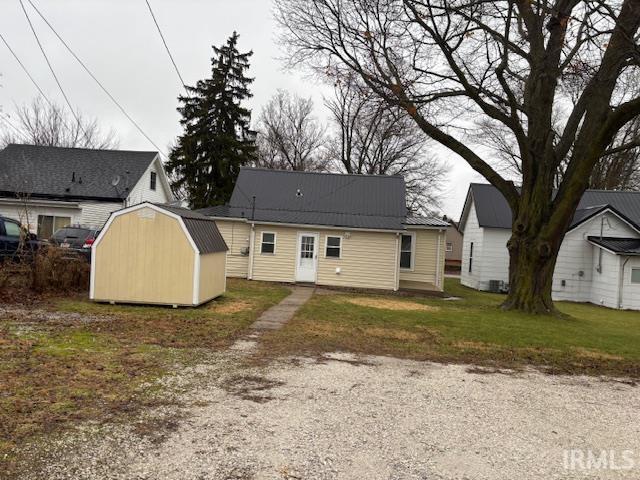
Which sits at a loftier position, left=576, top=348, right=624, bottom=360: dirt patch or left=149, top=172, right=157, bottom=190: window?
left=149, top=172, right=157, bottom=190: window

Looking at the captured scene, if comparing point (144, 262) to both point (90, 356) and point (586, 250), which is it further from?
point (586, 250)

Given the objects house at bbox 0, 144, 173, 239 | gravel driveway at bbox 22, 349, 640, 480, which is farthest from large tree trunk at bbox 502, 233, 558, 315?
house at bbox 0, 144, 173, 239

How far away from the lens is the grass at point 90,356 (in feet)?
15.9

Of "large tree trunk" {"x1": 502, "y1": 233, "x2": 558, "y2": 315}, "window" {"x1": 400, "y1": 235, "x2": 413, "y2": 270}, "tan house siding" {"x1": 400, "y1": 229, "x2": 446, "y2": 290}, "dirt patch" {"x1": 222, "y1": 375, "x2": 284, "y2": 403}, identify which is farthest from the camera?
"window" {"x1": 400, "y1": 235, "x2": 413, "y2": 270}

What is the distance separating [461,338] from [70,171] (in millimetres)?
23969

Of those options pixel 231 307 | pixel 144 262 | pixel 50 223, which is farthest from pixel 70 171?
pixel 231 307

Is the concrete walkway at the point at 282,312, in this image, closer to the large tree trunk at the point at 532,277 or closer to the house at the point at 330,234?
the house at the point at 330,234

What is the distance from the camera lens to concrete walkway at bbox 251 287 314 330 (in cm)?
1093

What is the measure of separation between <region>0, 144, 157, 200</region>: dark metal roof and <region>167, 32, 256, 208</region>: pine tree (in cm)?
675

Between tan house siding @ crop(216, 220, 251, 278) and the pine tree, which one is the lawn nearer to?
tan house siding @ crop(216, 220, 251, 278)

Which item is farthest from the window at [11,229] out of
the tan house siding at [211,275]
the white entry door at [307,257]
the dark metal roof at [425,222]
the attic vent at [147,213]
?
the dark metal roof at [425,222]

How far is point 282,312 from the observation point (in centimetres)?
1299

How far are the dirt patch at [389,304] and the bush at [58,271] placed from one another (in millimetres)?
7898

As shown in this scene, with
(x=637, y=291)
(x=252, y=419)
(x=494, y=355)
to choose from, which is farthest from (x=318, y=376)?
(x=637, y=291)
